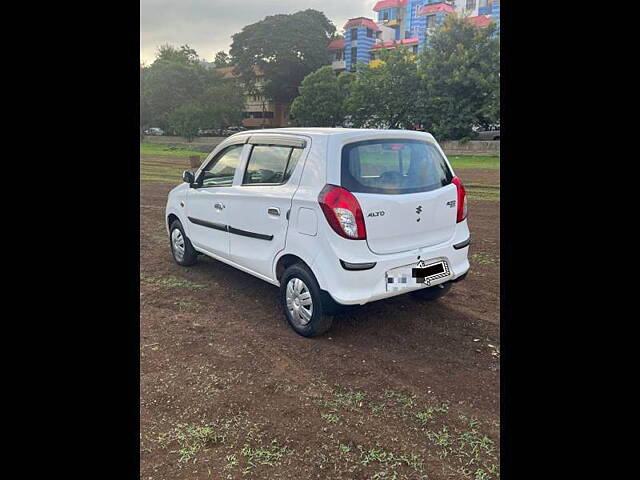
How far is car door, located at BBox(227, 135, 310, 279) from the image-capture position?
13.4 feet

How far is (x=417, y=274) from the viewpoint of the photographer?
3.87 m

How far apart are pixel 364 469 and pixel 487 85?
27894 mm

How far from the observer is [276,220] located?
13.6 feet

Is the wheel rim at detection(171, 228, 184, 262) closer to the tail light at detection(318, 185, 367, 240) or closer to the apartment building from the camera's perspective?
the tail light at detection(318, 185, 367, 240)

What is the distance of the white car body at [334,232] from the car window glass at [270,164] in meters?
0.08

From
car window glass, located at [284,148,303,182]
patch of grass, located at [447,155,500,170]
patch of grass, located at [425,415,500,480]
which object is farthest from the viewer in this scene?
patch of grass, located at [447,155,500,170]

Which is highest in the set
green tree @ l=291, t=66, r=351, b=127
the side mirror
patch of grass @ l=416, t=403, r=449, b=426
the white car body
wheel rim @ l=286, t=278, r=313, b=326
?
green tree @ l=291, t=66, r=351, b=127

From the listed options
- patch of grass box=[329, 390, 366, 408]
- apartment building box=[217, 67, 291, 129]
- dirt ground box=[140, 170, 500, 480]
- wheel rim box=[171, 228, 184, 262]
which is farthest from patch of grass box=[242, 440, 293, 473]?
apartment building box=[217, 67, 291, 129]

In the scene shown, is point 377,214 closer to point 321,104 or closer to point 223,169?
point 223,169

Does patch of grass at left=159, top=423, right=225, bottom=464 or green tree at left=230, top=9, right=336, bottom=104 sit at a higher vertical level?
green tree at left=230, top=9, right=336, bottom=104
